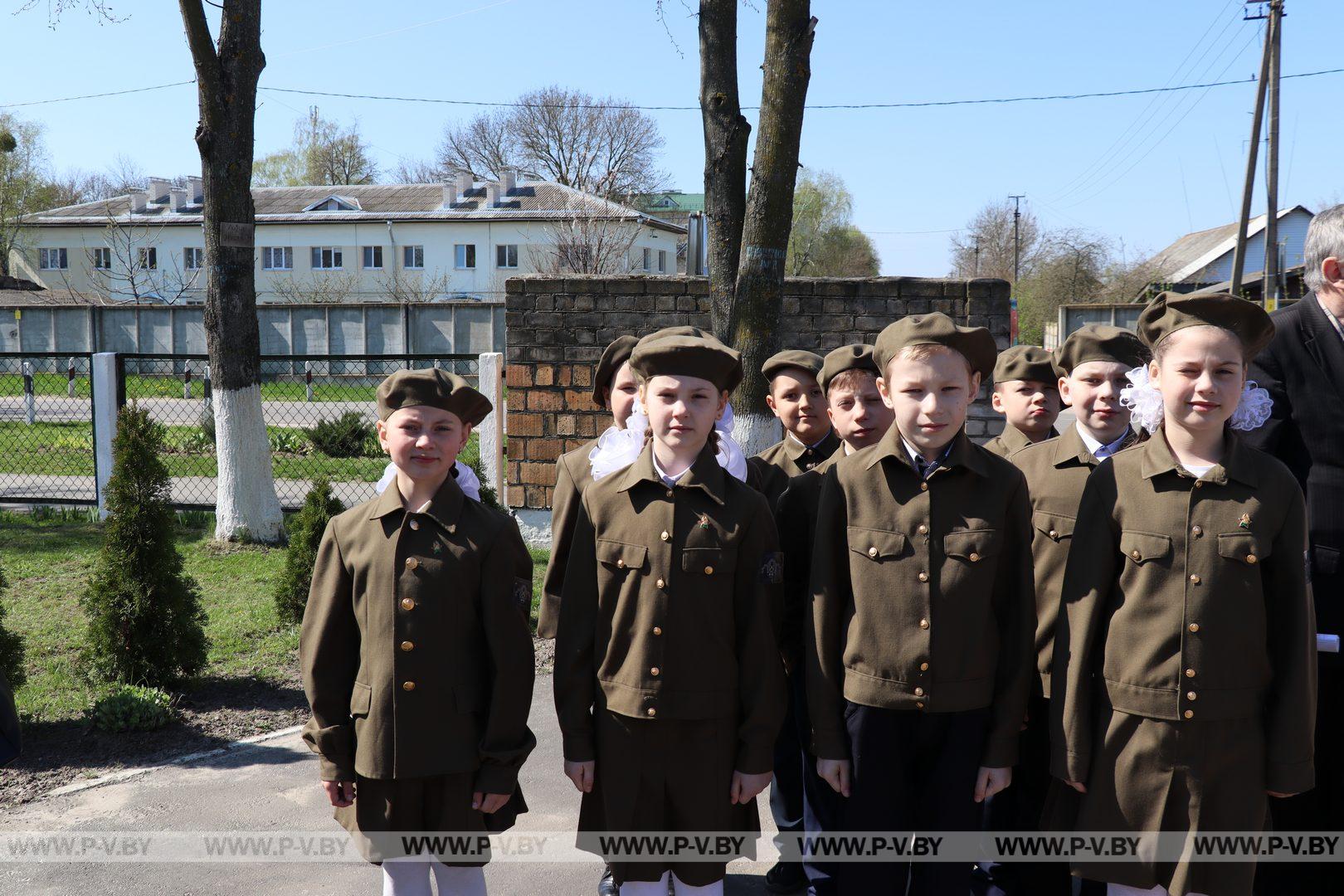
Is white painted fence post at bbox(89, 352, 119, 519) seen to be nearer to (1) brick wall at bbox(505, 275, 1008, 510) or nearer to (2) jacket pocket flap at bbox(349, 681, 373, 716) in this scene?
(1) brick wall at bbox(505, 275, 1008, 510)

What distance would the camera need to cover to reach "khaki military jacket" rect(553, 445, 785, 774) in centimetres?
286

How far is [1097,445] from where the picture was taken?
3426 mm

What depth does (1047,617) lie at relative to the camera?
3.21 meters

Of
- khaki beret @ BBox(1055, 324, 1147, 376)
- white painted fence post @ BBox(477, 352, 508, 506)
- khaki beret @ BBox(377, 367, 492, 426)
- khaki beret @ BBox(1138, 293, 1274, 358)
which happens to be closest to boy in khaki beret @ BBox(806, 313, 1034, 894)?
khaki beret @ BBox(1138, 293, 1274, 358)

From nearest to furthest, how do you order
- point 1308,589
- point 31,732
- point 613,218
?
1. point 1308,589
2. point 31,732
3. point 613,218

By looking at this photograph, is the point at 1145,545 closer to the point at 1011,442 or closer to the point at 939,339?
the point at 939,339

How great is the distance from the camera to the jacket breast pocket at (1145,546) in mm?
2656

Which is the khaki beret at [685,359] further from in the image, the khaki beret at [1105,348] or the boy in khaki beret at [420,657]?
the khaki beret at [1105,348]

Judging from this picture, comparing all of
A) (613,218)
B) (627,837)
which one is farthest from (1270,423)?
(613,218)

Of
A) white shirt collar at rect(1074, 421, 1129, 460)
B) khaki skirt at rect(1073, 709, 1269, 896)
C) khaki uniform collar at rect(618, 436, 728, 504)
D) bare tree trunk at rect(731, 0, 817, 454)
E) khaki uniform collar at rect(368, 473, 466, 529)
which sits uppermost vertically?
bare tree trunk at rect(731, 0, 817, 454)

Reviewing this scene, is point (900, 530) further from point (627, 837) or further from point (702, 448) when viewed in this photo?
point (627, 837)

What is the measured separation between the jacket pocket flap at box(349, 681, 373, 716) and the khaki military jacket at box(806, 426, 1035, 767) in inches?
48.6

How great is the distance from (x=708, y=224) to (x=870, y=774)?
5171 millimetres

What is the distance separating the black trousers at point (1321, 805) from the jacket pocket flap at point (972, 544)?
1.12 meters
